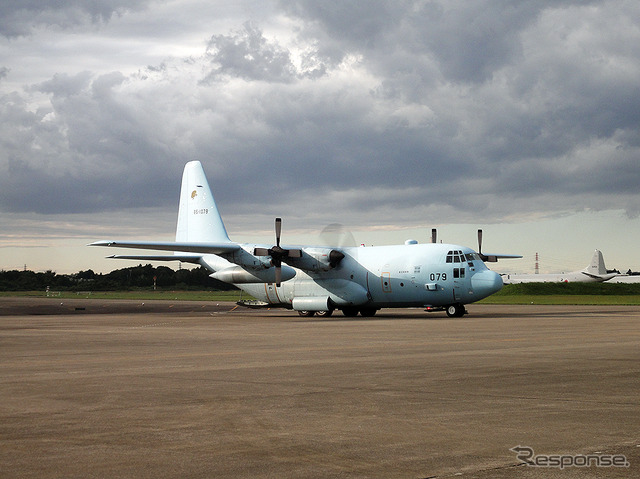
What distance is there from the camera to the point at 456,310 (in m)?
45.2

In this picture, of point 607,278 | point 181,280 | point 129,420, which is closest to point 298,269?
point 129,420

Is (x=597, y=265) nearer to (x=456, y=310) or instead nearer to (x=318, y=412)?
(x=456, y=310)

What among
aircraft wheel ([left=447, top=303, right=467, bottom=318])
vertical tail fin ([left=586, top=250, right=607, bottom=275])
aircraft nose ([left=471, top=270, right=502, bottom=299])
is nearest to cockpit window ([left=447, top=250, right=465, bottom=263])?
aircraft nose ([left=471, top=270, right=502, bottom=299])

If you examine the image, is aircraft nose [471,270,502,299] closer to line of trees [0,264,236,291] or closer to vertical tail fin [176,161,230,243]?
vertical tail fin [176,161,230,243]

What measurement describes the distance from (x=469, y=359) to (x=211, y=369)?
6.36m

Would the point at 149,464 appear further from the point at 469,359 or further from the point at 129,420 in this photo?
the point at 469,359

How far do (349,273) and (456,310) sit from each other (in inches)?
298

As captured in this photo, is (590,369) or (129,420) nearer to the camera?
(129,420)

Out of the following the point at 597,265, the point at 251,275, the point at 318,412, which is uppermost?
the point at 597,265

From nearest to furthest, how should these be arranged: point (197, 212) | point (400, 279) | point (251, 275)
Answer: point (400, 279) → point (251, 275) → point (197, 212)

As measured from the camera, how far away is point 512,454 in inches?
305

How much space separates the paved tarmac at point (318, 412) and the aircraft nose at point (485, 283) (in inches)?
881

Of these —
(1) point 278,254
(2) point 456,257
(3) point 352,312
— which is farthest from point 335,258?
(2) point 456,257

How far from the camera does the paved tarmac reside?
7438 mm
